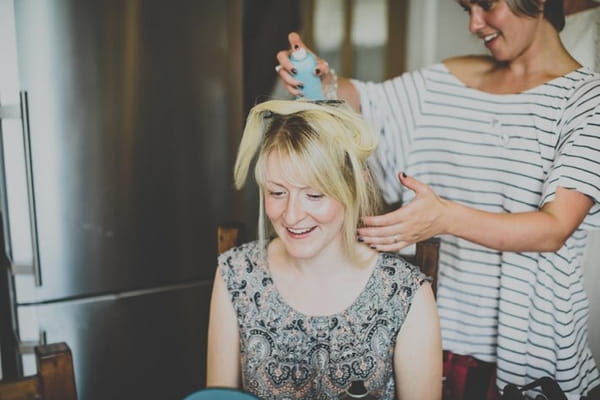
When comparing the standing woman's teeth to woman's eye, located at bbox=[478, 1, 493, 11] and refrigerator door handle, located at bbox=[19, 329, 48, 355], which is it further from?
refrigerator door handle, located at bbox=[19, 329, 48, 355]

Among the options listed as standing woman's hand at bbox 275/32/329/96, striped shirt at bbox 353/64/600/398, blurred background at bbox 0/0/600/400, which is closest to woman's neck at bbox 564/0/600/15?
striped shirt at bbox 353/64/600/398

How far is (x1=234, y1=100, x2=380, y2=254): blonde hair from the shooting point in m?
1.25

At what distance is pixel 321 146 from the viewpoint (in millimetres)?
1260

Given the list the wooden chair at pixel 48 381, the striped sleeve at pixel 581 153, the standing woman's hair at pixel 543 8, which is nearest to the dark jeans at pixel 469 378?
the striped sleeve at pixel 581 153

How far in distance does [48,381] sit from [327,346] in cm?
61

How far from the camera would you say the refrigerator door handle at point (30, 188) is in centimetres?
192

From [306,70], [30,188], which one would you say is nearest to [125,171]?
[30,188]

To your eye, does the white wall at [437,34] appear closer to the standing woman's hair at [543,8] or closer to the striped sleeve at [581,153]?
the standing woman's hair at [543,8]

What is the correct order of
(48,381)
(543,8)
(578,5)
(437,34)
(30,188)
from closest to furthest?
(48,381) → (543,8) → (578,5) → (30,188) → (437,34)

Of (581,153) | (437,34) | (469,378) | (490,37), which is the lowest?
(469,378)

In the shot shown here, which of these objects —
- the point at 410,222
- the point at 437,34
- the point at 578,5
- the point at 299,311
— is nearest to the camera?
the point at 410,222

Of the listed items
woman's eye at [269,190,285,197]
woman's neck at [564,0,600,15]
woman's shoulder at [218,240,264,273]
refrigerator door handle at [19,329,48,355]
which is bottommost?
refrigerator door handle at [19,329,48,355]

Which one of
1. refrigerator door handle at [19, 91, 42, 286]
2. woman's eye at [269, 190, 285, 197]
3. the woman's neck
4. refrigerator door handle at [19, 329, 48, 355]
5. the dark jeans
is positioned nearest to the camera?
woman's eye at [269, 190, 285, 197]

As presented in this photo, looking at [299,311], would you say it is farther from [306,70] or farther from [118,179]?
[118,179]
